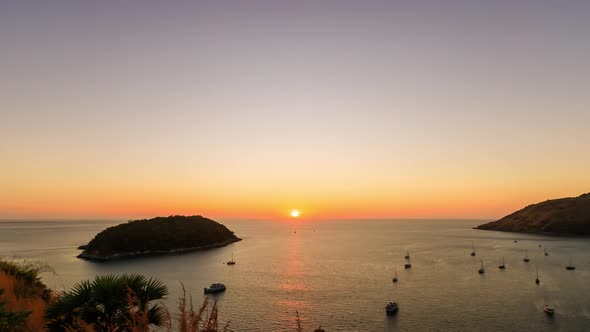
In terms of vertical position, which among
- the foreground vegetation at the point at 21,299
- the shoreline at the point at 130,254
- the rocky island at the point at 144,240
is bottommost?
the shoreline at the point at 130,254

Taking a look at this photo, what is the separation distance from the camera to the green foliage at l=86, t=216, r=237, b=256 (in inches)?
6127

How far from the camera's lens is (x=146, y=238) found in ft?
561

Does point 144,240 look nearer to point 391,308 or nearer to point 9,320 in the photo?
point 391,308

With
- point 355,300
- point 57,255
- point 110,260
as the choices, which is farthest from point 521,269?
point 57,255

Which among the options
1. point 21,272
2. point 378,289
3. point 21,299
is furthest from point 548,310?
point 21,299

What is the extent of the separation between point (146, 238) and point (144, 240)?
207 cm

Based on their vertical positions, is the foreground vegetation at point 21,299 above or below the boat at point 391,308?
above

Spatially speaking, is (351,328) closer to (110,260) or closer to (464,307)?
(464,307)

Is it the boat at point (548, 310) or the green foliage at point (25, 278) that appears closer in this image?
the green foliage at point (25, 278)

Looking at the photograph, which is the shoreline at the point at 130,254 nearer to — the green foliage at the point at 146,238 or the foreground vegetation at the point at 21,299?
the green foliage at the point at 146,238

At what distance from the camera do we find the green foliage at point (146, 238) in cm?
15562

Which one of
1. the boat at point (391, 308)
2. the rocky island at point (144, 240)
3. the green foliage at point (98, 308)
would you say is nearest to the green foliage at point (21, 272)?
the green foliage at point (98, 308)

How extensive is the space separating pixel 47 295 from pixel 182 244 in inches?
6767

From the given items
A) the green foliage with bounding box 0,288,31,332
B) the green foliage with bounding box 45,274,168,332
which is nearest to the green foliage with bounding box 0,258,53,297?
the green foliage with bounding box 45,274,168,332
